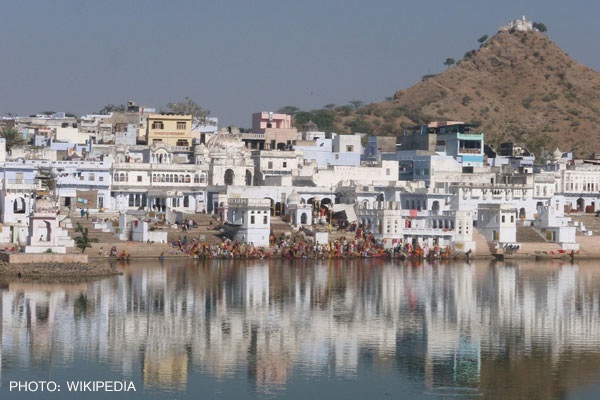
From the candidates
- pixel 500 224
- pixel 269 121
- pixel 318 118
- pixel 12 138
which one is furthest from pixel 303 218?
pixel 318 118

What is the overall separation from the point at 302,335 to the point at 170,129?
3679 centimetres

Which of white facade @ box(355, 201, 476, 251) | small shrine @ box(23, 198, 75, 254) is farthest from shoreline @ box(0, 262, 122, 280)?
white facade @ box(355, 201, 476, 251)

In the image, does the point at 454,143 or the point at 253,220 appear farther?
the point at 454,143

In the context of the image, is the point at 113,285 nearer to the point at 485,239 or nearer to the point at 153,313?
the point at 153,313

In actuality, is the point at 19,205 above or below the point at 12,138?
below

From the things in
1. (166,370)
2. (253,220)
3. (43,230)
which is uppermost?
(253,220)

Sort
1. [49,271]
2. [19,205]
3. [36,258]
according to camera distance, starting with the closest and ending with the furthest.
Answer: [49,271] < [36,258] < [19,205]

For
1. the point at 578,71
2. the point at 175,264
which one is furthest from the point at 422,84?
the point at 175,264

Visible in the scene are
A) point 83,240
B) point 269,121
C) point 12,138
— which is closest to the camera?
point 83,240

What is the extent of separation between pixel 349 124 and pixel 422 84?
14912mm

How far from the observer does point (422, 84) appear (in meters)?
120

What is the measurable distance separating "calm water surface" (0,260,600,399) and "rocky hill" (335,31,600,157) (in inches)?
2150

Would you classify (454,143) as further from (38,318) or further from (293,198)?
(38,318)

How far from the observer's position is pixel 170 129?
69.4 meters
